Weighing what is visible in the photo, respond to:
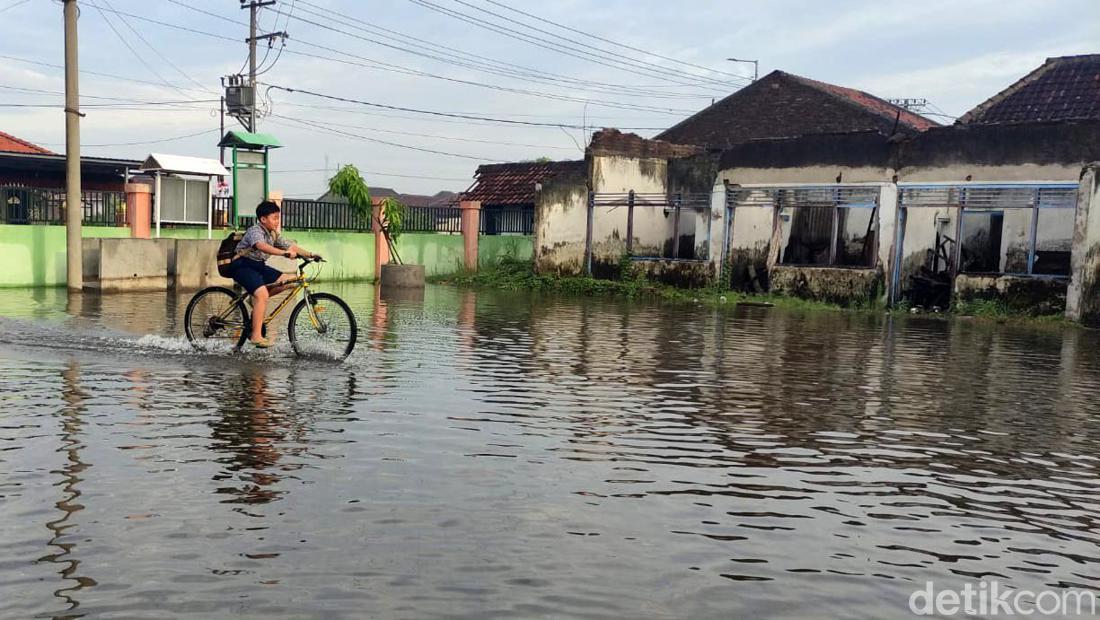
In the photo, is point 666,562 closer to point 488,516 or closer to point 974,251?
point 488,516

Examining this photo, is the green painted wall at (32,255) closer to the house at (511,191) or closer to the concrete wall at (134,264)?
the concrete wall at (134,264)

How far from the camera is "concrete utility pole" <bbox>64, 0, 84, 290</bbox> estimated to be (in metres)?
19.0

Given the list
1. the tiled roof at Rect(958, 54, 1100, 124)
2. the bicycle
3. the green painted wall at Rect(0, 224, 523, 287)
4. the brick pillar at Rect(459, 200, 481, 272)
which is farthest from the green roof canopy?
the tiled roof at Rect(958, 54, 1100, 124)

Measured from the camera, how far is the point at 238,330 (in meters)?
11.3

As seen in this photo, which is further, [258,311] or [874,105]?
[874,105]

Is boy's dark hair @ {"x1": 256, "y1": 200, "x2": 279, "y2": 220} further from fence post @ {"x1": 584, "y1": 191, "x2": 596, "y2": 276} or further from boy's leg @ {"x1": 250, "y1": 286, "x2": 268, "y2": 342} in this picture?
fence post @ {"x1": 584, "y1": 191, "x2": 596, "y2": 276}

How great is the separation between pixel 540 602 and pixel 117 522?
7.10 feet

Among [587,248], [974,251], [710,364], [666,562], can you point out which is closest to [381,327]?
[710,364]

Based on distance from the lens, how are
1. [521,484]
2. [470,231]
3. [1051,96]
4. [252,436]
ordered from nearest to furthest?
[521,484]
[252,436]
[470,231]
[1051,96]

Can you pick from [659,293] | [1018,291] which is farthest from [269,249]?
[1018,291]

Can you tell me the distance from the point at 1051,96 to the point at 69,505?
32.7 m

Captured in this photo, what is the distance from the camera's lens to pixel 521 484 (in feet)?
19.1

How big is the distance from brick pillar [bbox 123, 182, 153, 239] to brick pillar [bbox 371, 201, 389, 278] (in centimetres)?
693

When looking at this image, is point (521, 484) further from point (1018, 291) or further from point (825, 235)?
point (825, 235)
